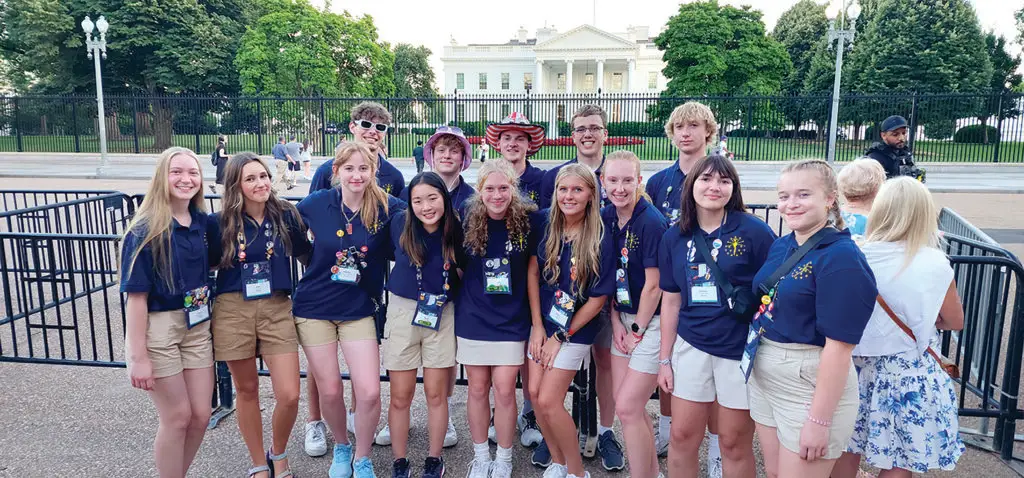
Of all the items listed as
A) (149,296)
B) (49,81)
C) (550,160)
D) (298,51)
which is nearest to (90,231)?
(149,296)

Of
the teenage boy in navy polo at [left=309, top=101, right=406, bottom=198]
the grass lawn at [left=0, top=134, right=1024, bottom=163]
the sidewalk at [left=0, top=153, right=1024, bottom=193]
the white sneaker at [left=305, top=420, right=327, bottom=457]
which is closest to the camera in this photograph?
the white sneaker at [left=305, top=420, right=327, bottom=457]

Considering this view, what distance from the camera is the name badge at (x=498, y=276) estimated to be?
342 cm

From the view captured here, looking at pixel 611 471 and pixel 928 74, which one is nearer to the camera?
pixel 611 471

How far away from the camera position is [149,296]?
307 cm

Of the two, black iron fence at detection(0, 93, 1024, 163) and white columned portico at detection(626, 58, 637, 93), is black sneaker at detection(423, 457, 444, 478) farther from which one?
white columned portico at detection(626, 58, 637, 93)

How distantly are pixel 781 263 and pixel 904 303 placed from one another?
2.06 ft

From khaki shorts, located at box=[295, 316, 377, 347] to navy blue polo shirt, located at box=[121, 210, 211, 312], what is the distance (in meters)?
0.57

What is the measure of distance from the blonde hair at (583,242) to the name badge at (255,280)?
1491 mm

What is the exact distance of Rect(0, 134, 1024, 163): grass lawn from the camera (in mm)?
25328

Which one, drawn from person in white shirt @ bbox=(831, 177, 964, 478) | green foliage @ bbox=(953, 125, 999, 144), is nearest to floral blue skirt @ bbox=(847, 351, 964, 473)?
person in white shirt @ bbox=(831, 177, 964, 478)

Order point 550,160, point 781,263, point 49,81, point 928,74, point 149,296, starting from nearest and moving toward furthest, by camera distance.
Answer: point 781,263 → point 149,296 → point 550,160 → point 928,74 → point 49,81

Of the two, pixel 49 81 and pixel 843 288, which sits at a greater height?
pixel 49 81

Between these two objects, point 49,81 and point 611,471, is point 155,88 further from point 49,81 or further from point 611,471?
point 611,471

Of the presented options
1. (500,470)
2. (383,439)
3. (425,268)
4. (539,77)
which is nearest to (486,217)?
(425,268)
